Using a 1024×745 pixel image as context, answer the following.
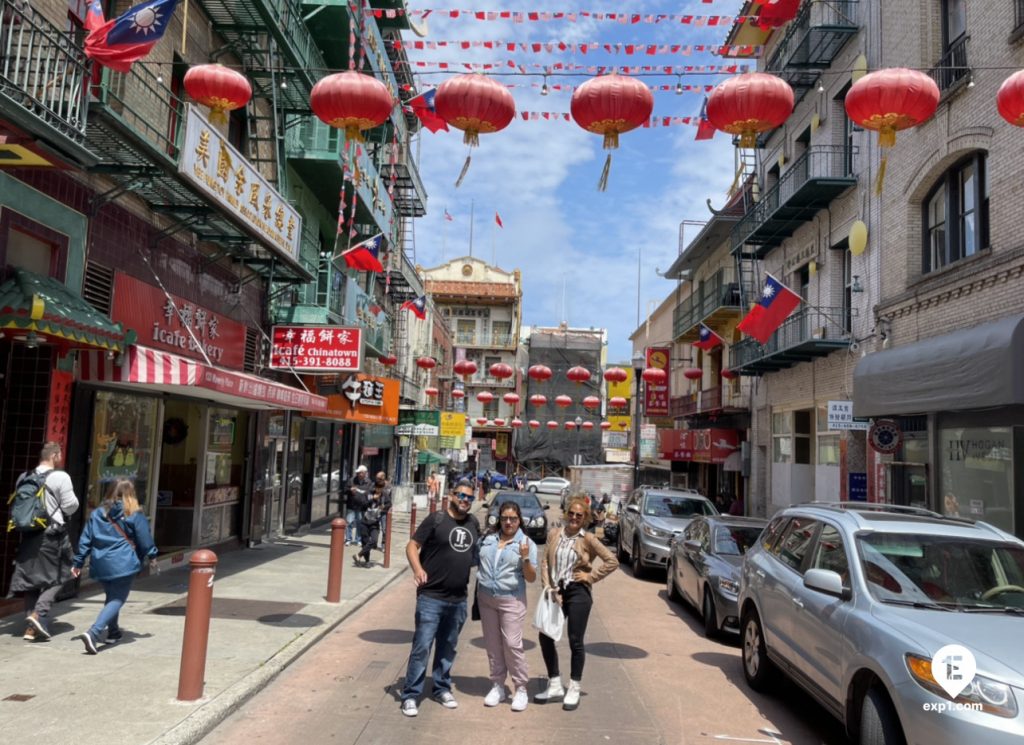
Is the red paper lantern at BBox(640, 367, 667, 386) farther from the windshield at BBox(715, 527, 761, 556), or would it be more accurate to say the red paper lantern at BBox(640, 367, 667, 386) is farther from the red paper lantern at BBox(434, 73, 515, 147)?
the red paper lantern at BBox(434, 73, 515, 147)

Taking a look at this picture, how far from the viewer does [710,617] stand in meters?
9.52

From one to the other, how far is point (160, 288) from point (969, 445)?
13026 mm

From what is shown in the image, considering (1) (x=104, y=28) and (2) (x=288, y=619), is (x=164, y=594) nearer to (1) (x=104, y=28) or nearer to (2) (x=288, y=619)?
(2) (x=288, y=619)

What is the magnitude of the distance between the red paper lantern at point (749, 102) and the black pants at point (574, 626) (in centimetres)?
489

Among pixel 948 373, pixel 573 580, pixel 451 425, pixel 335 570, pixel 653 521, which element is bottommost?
pixel 335 570

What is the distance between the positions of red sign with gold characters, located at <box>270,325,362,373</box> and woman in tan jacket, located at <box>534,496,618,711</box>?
30.9 ft

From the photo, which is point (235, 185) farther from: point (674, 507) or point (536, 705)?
point (674, 507)

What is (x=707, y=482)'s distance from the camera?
33.0 meters

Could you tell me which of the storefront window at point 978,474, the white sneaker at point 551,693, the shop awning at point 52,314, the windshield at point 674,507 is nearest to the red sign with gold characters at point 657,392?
the windshield at point 674,507

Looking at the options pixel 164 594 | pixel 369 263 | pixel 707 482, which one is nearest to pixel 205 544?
pixel 164 594

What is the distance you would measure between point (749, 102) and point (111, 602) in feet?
26.2

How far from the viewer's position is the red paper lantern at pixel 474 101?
25.7ft

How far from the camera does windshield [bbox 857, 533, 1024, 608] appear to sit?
532 cm

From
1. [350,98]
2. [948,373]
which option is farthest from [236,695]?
[948,373]
